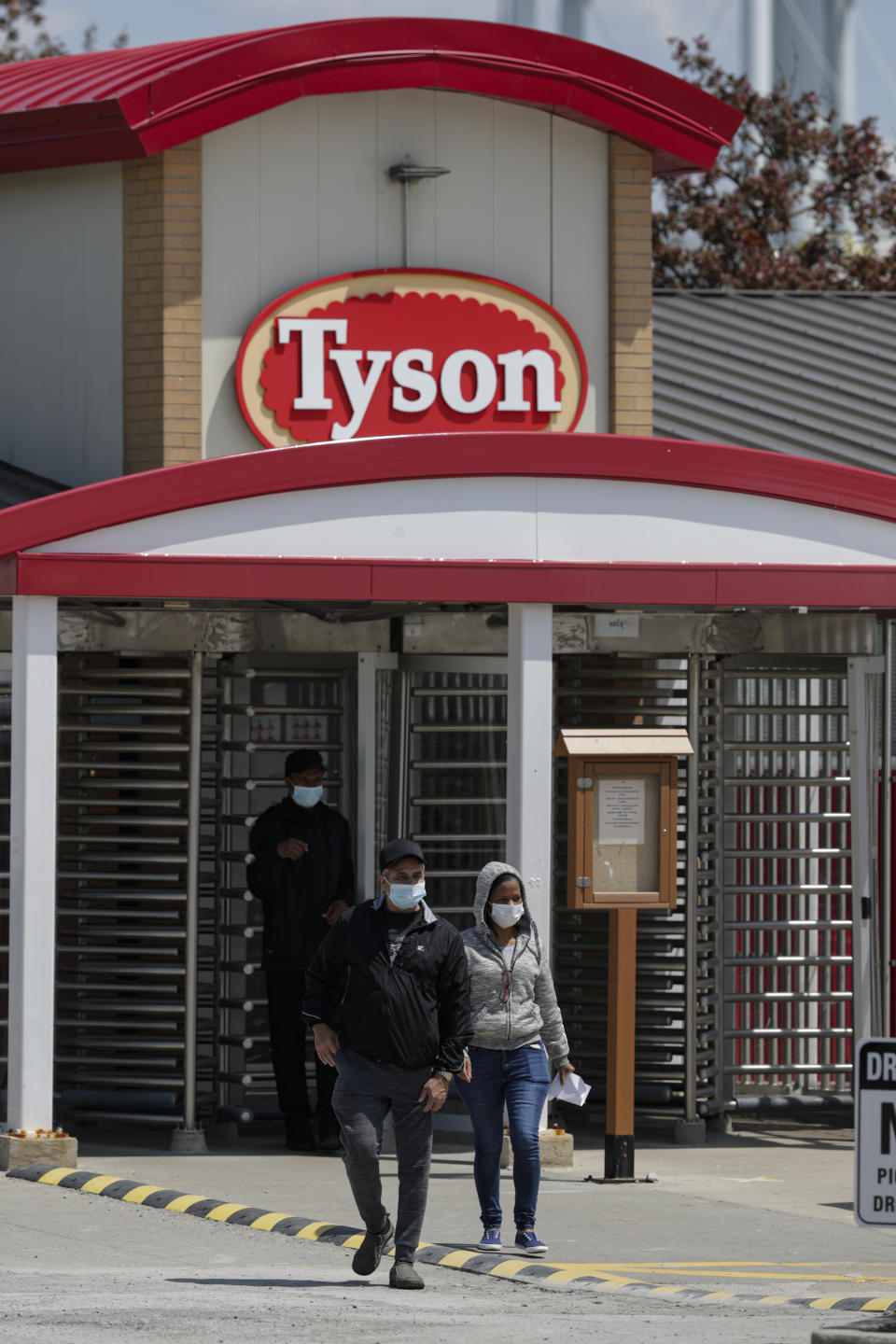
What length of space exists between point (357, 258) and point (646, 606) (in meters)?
3.19

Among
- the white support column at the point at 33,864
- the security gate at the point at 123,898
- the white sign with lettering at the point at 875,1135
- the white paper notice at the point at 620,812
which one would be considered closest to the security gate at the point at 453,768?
the security gate at the point at 123,898

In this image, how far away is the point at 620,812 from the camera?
11.6m

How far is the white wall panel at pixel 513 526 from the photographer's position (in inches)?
457

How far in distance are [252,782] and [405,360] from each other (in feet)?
8.88

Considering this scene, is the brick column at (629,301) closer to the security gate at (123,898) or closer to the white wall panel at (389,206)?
the white wall panel at (389,206)

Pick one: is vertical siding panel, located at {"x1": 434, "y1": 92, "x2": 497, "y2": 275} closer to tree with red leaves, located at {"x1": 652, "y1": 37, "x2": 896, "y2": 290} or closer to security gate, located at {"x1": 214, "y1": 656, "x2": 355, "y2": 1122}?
security gate, located at {"x1": 214, "y1": 656, "x2": 355, "y2": 1122}

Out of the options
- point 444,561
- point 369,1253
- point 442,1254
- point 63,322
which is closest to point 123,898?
point 444,561

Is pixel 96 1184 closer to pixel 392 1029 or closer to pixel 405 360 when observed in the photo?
pixel 392 1029

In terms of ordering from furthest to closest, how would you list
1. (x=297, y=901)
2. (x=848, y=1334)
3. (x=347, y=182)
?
1. (x=347, y=182)
2. (x=297, y=901)
3. (x=848, y=1334)

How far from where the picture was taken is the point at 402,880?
29.4 ft

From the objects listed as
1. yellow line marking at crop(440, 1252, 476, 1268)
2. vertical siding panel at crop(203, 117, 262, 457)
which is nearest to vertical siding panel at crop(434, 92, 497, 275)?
vertical siding panel at crop(203, 117, 262, 457)

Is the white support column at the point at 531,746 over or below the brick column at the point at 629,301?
below

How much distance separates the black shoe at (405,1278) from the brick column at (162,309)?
6251 millimetres

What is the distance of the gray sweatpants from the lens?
8.80 meters
